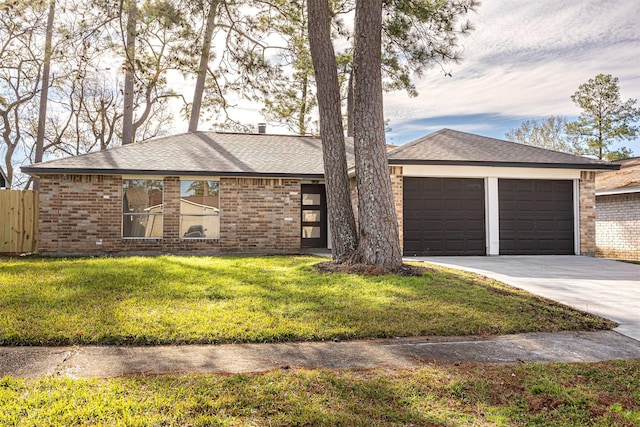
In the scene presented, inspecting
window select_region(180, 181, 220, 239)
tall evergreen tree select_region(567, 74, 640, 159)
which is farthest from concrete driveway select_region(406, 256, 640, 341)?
tall evergreen tree select_region(567, 74, 640, 159)

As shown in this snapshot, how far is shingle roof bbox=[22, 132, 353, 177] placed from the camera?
12.4 metres

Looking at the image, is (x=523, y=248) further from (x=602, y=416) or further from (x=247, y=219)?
(x=602, y=416)

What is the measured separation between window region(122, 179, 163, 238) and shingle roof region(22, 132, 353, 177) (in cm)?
59

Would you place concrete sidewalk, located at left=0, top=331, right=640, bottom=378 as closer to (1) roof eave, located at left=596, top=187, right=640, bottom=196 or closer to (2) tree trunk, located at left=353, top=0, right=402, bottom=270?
(2) tree trunk, located at left=353, top=0, right=402, bottom=270

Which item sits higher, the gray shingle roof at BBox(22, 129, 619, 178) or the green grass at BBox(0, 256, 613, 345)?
the gray shingle roof at BBox(22, 129, 619, 178)

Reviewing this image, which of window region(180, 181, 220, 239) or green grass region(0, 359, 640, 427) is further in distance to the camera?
window region(180, 181, 220, 239)

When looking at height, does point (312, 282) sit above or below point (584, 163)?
below

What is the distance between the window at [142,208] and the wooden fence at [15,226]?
8.66ft

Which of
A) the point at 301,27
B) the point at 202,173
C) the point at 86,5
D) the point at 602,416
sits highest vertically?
the point at 301,27

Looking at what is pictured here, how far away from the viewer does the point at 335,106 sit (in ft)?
31.3

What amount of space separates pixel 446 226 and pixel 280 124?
1548 cm

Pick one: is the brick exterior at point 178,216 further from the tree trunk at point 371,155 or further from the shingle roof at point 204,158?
the tree trunk at point 371,155

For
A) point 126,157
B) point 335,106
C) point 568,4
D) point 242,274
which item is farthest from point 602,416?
point 126,157

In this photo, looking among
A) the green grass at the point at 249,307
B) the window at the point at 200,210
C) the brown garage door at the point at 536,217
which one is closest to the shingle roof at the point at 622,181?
the brown garage door at the point at 536,217
